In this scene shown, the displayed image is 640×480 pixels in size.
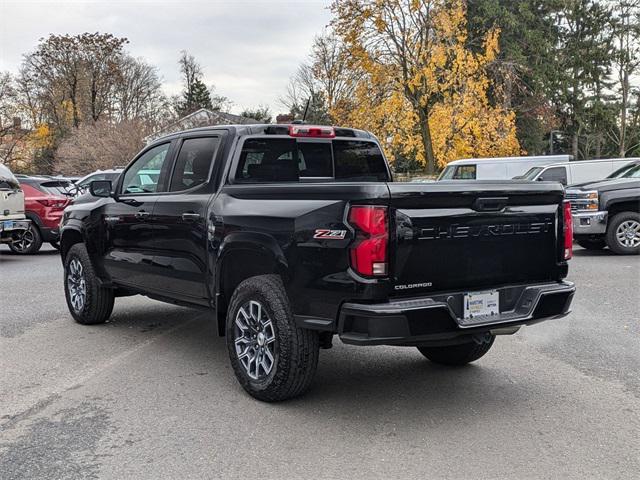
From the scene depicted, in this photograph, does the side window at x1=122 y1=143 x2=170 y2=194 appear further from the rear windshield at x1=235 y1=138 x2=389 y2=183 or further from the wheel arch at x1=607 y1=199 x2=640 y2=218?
the wheel arch at x1=607 y1=199 x2=640 y2=218

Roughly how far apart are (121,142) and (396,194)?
3764 cm

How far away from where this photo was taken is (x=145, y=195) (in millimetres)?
6086

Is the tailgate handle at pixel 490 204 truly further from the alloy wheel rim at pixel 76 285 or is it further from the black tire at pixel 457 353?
the alloy wheel rim at pixel 76 285

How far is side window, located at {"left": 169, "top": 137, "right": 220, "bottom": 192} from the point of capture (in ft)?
17.9

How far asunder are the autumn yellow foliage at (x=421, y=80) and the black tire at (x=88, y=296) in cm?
1951

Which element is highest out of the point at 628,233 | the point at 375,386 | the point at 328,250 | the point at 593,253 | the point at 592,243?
the point at 328,250

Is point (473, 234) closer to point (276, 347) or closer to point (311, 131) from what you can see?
point (276, 347)

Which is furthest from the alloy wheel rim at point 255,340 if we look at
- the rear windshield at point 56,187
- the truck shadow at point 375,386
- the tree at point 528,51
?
the tree at point 528,51

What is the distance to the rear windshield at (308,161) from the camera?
5.35 metres

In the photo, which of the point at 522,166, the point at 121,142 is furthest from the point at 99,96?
the point at 522,166

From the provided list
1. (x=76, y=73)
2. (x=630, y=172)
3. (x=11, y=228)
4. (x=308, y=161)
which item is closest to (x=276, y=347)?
(x=308, y=161)

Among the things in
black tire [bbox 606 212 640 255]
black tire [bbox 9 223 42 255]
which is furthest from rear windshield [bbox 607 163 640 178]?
black tire [bbox 9 223 42 255]

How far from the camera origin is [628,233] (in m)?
13.0

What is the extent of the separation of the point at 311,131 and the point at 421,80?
20972 millimetres
